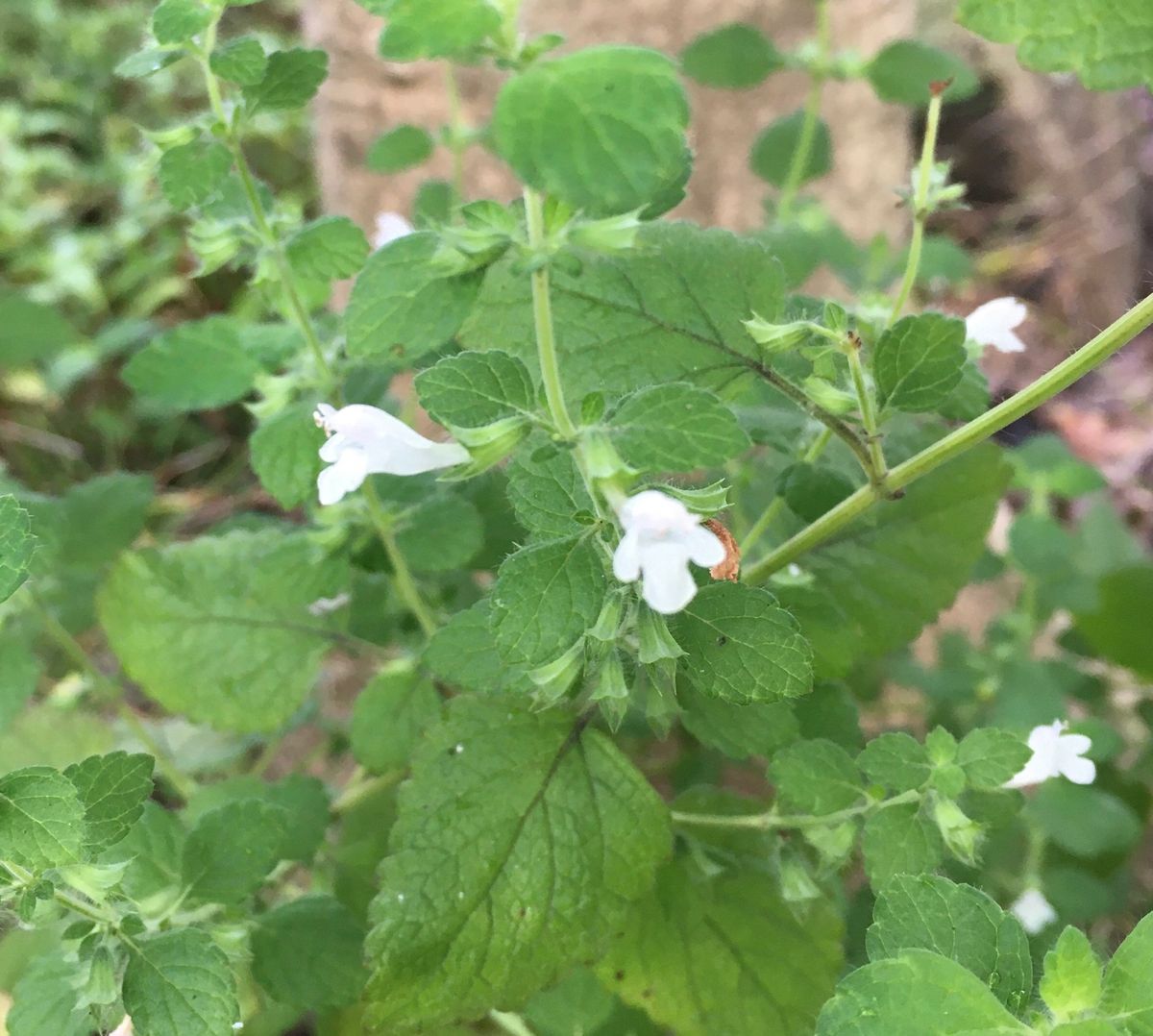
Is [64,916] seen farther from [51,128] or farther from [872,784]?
[51,128]

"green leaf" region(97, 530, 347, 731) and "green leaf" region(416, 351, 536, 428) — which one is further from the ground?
"green leaf" region(416, 351, 536, 428)

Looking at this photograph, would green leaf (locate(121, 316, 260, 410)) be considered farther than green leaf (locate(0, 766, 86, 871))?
Yes

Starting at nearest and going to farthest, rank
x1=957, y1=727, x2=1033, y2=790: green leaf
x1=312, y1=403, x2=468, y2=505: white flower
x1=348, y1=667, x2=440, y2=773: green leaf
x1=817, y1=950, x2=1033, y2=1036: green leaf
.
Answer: x1=817, y1=950, x2=1033, y2=1036: green leaf → x1=312, y1=403, x2=468, y2=505: white flower → x1=957, y1=727, x2=1033, y2=790: green leaf → x1=348, y1=667, x2=440, y2=773: green leaf

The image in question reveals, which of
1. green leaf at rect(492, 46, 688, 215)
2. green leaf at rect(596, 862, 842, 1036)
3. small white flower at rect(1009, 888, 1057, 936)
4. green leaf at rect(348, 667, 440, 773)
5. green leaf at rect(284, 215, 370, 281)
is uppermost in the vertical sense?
green leaf at rect(492, 46, 688, 215)

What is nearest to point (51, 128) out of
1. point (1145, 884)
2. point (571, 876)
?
point (571, 876)

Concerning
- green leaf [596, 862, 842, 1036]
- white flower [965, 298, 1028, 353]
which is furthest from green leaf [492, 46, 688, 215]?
green leaf [596, 862, 842, 1036]

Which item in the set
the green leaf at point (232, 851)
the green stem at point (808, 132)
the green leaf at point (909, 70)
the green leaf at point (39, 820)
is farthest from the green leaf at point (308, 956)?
the green leaf at point (909, 70)

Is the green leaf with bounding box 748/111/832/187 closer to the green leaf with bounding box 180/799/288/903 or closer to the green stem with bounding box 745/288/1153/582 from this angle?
the green stem with bounding box 745/288/1153/582

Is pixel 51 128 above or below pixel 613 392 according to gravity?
below
